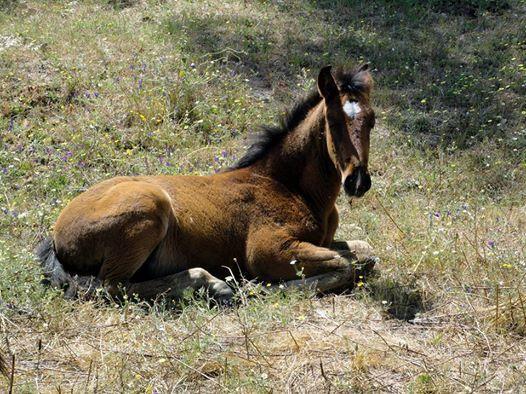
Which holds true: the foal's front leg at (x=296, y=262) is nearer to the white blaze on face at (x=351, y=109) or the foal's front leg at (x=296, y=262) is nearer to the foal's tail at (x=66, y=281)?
the white blaze on face at (x=351, y=109)

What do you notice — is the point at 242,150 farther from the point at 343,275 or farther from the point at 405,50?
the point at 405,50

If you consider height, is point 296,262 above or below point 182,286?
above

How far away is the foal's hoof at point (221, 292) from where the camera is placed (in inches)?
243

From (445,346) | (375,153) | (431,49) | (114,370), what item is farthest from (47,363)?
(431,49)

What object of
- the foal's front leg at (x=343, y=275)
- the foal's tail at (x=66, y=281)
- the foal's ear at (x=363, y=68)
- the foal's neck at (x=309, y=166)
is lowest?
the foal's tail at (x=66, y=281)

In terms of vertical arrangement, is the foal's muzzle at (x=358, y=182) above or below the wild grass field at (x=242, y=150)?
above

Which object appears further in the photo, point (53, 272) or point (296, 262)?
point (296, 262)

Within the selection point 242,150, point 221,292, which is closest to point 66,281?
point 221,292

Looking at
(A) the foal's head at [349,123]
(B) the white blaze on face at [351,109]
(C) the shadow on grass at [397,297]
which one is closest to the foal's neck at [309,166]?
(A) the foal's head at [349,123]

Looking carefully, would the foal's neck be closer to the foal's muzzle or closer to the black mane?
the black mane

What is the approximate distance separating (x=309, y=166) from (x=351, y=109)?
810mm

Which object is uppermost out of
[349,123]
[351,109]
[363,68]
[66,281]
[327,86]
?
[363,68]

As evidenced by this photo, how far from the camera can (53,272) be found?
6.14 meters

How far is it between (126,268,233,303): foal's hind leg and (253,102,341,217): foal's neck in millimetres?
1236
